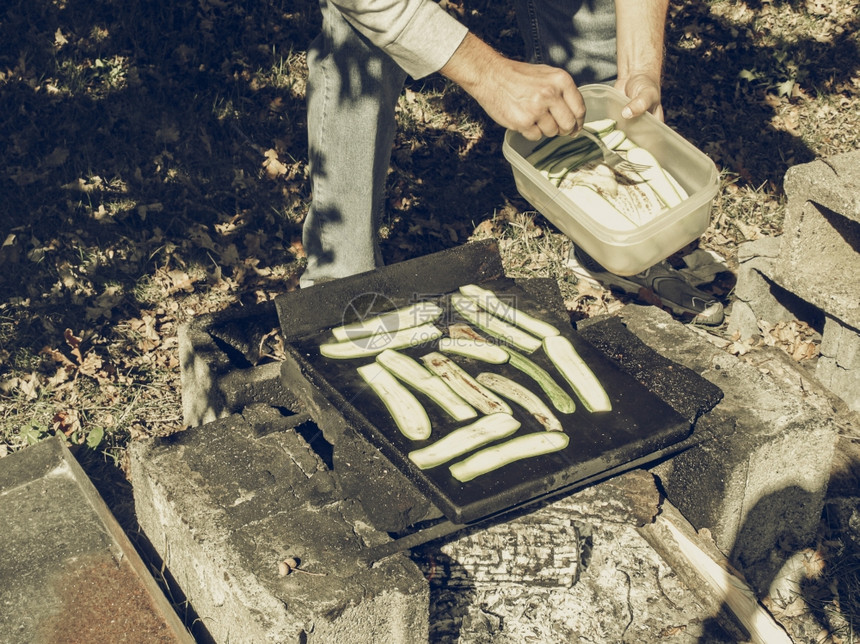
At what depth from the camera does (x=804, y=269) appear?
4.87m

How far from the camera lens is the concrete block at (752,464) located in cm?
366

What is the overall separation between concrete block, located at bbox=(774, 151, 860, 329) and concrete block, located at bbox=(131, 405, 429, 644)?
2.89m

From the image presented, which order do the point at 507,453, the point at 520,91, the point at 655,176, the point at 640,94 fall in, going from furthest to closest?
1. the point at 640,94
2. the point at 655,176
3. the point at 520,91
4. the point at 507,453

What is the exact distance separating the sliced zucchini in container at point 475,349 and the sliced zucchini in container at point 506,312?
0.24 meters

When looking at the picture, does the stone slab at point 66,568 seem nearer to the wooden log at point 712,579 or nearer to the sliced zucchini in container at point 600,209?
the wooden log at point 712,579

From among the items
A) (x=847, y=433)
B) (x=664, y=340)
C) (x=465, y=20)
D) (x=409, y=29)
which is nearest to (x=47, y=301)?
(x=409, y=29)

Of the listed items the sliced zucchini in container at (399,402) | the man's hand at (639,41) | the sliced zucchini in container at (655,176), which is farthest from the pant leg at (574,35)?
the sliced zucchini in container at (399,402)

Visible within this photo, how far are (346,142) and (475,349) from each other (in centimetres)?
155

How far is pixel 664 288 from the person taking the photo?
230 inches

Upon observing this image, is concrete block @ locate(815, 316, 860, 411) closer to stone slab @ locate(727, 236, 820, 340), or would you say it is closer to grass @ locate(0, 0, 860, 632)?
stone slab @ locate(727, 236, 820, 340)

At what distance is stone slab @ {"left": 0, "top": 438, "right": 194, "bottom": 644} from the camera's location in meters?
3.47


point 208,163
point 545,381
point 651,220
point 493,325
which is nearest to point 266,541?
point 545,381

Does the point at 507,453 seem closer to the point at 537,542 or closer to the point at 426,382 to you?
the point at 426,382

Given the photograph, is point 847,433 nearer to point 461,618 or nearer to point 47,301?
point 461,618
